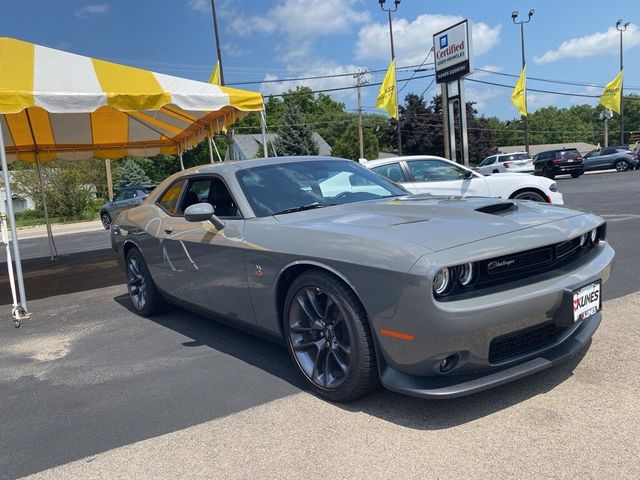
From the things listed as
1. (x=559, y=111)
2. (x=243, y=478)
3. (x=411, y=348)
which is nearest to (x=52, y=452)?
(x=243, y=478)

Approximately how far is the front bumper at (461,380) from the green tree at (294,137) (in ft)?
150

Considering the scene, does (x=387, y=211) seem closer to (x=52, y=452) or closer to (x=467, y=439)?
(x=467, y=439)

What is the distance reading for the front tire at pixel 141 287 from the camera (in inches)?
211

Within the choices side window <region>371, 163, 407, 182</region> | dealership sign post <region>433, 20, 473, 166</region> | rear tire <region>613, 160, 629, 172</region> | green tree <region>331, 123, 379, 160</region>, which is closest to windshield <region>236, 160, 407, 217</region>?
side window <region>371, 163, 407, 182</region>

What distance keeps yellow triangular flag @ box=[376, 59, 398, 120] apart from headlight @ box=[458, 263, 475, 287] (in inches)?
926

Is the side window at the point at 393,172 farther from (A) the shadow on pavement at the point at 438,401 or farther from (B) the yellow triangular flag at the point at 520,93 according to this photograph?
(B) the yellow triangular flag at the point at 520,93

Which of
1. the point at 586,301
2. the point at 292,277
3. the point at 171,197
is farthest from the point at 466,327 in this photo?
the point at 171,197

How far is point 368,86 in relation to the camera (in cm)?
4700

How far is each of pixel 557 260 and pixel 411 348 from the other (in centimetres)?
109

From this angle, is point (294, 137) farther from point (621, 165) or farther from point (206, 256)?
point (206, 256)

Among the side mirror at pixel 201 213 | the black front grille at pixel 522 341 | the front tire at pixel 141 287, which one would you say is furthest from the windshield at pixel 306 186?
the front tire at pixel 141 287

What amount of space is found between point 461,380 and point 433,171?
23.2 ft

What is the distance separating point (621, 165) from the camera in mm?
30062

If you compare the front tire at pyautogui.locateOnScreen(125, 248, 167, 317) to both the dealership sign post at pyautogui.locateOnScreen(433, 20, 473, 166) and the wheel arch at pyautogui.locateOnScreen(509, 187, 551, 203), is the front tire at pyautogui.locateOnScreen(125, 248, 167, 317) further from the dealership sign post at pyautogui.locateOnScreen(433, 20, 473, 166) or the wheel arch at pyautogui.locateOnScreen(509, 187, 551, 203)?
the dealership sign post at pyautogui.locateOnScreen(433, 20, 473, 166)
